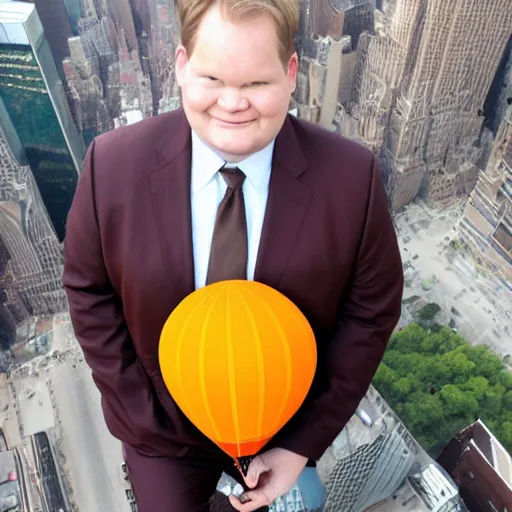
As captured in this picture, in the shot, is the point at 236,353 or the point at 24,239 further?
the point at 24,239

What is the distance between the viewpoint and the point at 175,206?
241cm

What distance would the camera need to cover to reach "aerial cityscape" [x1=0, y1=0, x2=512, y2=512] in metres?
9.14

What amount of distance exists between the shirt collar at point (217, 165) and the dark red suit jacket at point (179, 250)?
0.04 meters

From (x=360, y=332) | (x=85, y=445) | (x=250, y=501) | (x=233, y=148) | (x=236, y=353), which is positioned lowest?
(x=85, y=445)

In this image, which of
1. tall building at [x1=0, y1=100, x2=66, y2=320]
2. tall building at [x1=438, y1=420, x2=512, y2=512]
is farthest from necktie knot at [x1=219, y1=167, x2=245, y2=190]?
tall building at [x1=0, y1=100, x2=66, y2=320]

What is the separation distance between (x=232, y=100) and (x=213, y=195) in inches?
22.9

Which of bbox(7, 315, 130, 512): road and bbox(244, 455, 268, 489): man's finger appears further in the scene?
bbox(7, 315, 130, 512): road

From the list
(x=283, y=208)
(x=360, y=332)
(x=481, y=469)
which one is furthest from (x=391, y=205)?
(x=283, y=208)

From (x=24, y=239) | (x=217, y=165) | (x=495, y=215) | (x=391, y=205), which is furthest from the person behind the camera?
(x=391, y=205)

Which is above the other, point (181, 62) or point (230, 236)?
point (181, 62)

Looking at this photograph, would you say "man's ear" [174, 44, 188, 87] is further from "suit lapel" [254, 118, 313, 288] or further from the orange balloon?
the orange balloon

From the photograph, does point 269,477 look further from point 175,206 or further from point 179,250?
point 175,206

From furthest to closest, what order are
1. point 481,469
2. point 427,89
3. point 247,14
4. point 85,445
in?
point 427,89 < point 85,445 < point 481,469 < point 247,14

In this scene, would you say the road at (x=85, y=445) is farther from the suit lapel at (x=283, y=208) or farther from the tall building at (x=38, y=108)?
the suit lapel at (x=283, y=208)
